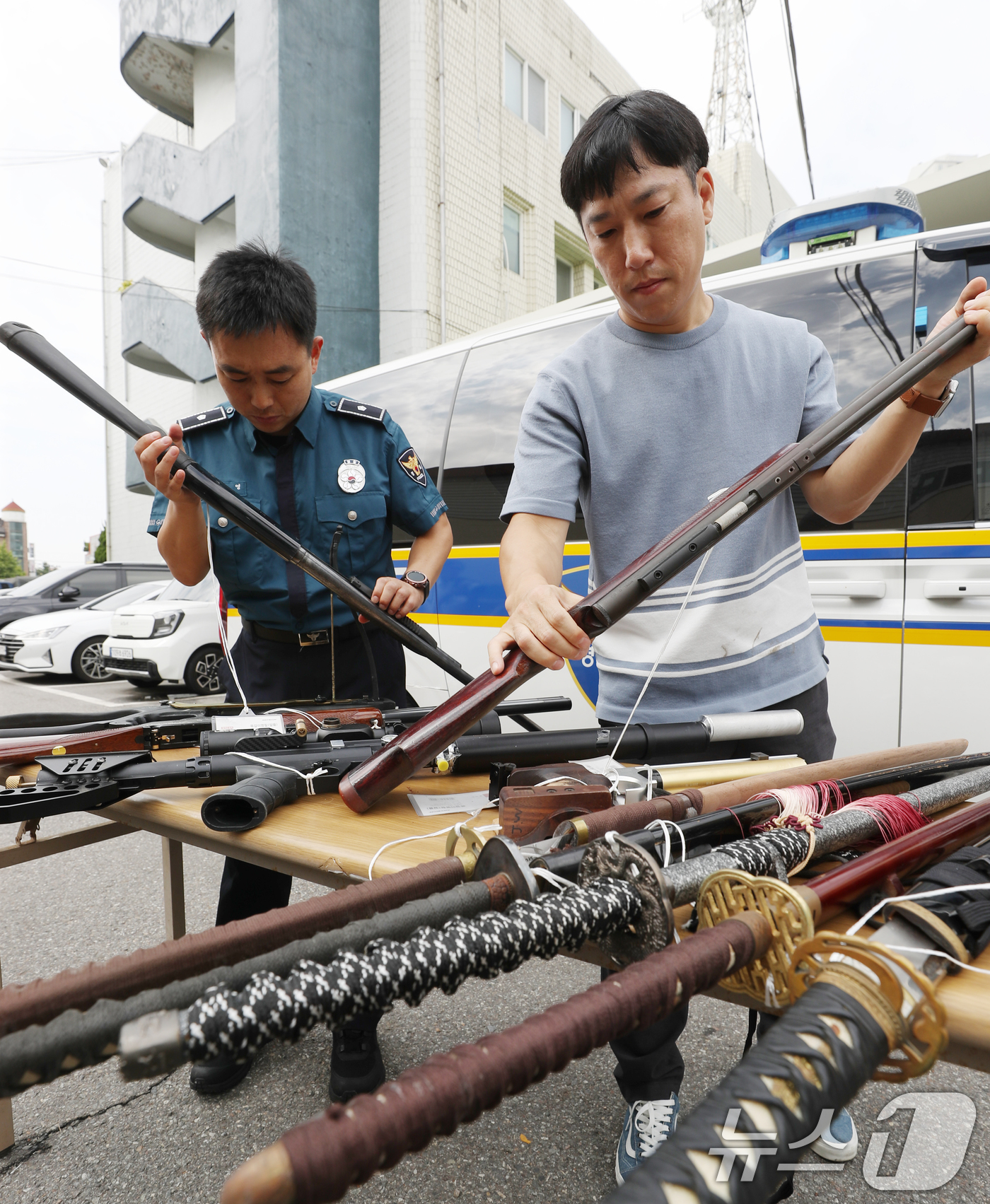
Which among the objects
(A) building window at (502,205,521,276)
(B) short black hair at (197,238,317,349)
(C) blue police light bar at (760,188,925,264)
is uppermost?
(A) building window at (502,205,521,276)

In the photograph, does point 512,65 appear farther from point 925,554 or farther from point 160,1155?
point 160,1155

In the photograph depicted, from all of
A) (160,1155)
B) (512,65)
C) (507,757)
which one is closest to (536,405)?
(507,757)

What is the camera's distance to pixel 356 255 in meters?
10.5

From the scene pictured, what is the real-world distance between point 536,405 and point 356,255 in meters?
10.3

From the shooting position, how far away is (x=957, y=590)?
7.56 ft

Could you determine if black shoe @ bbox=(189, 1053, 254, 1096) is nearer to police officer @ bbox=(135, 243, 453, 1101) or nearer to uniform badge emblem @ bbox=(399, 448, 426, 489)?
police officer @ bbox=(135, 243, 453, 1101)

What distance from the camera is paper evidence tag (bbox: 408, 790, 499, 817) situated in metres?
1.20

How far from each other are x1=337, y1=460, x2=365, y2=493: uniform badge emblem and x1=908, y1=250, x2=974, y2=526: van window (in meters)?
1.71

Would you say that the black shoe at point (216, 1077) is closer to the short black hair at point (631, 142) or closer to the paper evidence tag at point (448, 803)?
the paper evidence tag at point (448, 803)

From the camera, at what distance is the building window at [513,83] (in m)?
11.8

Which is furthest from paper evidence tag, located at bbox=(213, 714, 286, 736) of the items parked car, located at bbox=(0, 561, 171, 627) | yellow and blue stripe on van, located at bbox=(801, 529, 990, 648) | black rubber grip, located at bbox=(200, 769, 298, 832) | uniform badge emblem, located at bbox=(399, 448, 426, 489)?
parked car, located at bbox=(0, 561, 171, 627)

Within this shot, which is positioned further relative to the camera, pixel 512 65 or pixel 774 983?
pixel 512 65

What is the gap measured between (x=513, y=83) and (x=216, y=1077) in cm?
1390

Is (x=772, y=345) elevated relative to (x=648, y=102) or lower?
lower
